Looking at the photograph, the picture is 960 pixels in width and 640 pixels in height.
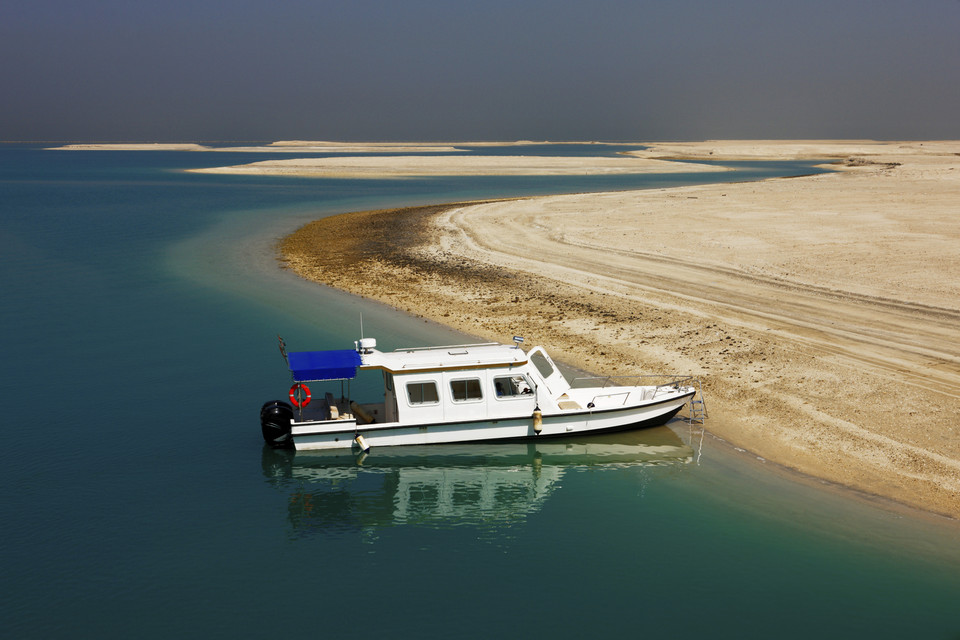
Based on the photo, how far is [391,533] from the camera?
16.9 meters

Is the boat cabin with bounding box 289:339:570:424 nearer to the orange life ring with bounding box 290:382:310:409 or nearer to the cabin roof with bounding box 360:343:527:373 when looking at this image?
the cabin roof with bounding box 360:343:527:373

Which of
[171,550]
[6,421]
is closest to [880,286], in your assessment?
[171,550]

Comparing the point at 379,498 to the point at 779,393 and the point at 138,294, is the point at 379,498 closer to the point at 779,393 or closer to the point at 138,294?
the point at 779,393

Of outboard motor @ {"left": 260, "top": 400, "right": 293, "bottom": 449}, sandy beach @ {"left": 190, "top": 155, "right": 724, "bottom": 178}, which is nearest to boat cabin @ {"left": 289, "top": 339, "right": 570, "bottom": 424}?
outboard motor @ {"left": 260, "top": 400, "right": 293, "bottom": 449}

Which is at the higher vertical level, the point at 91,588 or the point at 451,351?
the point at 451,351

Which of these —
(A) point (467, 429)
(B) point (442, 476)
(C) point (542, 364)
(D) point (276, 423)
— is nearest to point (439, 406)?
(A) point (467, 429)

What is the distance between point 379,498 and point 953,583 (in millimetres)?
11690

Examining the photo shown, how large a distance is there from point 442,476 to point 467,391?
2.34m

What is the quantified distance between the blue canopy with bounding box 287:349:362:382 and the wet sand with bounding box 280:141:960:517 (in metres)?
9.04

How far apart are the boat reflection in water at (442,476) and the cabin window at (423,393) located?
1331mm

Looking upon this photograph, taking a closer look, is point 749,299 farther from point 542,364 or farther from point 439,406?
point 439,406

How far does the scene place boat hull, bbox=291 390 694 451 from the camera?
67.2ft

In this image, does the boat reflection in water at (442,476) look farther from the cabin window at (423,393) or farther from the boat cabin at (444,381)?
the cabin window at (423,393)

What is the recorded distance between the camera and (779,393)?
2312 cm
